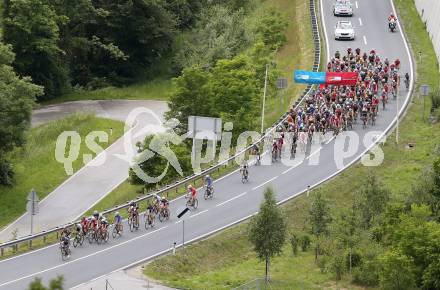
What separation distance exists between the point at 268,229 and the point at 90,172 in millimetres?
25881

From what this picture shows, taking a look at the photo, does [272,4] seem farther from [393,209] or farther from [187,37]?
[393,209]

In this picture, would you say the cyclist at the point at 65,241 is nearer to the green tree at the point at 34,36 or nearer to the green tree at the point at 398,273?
the green tree at the point at 398,273

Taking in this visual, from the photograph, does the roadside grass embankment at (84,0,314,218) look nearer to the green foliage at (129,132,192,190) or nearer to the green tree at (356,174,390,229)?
the green foliage at (129,132,192,190)

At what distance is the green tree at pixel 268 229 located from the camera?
40.8 metres

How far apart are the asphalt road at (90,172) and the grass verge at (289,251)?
44.9ft

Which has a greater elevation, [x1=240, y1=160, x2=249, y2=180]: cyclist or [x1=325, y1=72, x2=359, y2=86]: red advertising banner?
[x1=325, y1=72, x2=359, y2=86]: red advertising banner

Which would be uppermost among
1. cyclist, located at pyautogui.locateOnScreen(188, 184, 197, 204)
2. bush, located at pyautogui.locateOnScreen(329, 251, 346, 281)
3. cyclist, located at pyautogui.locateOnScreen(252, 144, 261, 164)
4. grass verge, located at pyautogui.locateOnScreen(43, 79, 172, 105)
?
grass verge, located at pyautogui.locateOnScreen(43, 79, 172, 105)

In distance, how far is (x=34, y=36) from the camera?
80188mm

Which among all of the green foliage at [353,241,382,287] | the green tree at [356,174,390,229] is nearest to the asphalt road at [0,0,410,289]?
the green tree at [356,174,390,229]

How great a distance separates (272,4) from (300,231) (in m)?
46.7

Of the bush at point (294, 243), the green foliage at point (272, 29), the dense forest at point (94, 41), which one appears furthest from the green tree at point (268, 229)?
the dense forest at point (94, 41)

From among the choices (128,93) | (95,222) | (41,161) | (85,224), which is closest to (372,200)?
(95,222)

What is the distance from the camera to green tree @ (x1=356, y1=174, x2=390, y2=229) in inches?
1871

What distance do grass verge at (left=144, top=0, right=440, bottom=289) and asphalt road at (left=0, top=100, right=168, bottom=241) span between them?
13.7 metres
